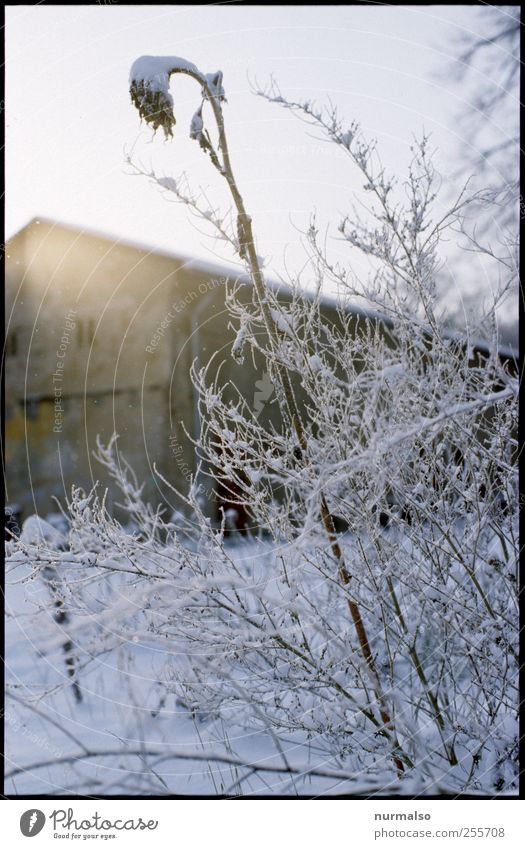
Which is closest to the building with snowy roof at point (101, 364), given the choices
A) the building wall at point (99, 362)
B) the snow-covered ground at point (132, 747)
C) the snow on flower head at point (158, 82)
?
the building wall at point (99, 362)

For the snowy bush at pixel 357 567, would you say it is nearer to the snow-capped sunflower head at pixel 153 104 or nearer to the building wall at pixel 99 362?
the snow-capped sunflower head at pixel 153 104

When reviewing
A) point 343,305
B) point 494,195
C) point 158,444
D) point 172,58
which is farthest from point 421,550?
point 158,444

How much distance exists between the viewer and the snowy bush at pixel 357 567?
2520 millimetres

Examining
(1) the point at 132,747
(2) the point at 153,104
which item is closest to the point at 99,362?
(2) the point at 153,104

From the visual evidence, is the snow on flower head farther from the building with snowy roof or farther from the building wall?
the building wall

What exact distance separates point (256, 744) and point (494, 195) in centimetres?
257

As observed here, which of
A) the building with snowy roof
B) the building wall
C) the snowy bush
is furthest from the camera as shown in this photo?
the building wall

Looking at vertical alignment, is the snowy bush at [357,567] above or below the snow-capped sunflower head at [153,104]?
below

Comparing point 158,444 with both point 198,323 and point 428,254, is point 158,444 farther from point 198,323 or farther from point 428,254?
point 428,254

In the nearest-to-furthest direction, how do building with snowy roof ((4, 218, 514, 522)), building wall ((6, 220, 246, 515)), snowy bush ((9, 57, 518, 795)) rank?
snowy bush ((9, 57, 518, 795)) < building with snowy roof ((4, 218, 514, 522)) < building wall ((6, 220, 246, 515))

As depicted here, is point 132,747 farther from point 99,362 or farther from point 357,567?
point 99,362

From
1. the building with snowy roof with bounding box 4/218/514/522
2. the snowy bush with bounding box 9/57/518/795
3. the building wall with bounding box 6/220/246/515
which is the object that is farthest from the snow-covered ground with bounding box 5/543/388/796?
the building wall with bounding box 6/220/246/515

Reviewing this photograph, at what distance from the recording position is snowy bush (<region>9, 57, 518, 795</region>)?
252 centimetres

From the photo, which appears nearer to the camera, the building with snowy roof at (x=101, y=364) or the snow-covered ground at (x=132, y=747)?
the snow-covered ground at (x=132, y=747)
